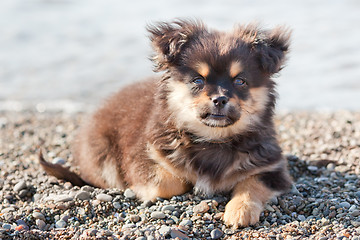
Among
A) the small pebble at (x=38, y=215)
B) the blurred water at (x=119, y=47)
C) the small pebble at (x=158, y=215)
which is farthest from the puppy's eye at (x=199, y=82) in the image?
the blurred water at (x=119, y=47)

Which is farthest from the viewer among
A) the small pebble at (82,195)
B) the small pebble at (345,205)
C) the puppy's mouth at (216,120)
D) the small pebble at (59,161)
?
the small pebble at (59,161)

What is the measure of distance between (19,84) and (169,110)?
724 centimetres

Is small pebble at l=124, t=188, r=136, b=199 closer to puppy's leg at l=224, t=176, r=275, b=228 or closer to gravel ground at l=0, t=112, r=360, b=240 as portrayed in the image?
gravel ground at l=0, t=112, r=360, b=240

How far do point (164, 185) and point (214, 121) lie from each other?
787mm

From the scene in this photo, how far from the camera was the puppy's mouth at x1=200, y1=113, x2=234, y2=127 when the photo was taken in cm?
405

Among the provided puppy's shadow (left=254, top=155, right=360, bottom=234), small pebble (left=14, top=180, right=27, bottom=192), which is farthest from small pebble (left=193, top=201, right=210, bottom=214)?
small pebble (left=14, top=180, right=27, bottom=192)

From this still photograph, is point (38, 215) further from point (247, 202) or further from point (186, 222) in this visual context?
point (247, 202)

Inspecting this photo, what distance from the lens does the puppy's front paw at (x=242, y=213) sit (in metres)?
3.97

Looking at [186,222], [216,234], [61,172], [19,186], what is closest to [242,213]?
[216,234]

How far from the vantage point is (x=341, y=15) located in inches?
547

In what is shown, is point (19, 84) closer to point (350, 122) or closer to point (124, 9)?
point (124, 9)

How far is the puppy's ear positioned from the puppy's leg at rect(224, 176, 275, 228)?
1217 mm

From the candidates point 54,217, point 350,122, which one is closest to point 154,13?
point 350,122

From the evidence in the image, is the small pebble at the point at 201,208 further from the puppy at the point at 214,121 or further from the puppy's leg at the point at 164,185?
the puppy's leg at the point at 164,185
